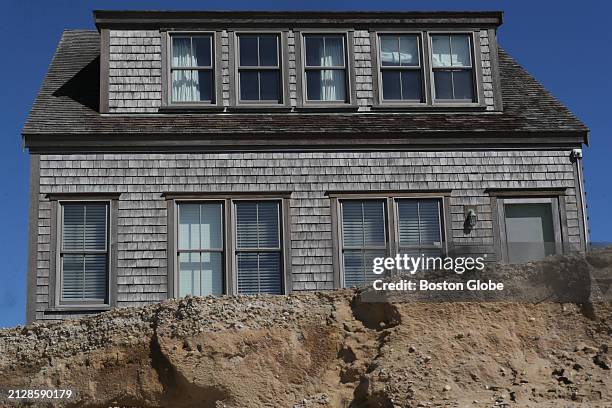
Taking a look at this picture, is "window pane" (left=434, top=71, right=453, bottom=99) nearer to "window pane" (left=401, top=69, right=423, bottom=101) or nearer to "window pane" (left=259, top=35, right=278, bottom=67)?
"window pane" (left=401, top=69, right=423, bottom=101)

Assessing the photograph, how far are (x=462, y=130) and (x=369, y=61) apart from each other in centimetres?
232

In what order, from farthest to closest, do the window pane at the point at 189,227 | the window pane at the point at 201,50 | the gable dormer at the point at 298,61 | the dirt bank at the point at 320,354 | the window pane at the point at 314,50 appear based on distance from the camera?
the window pane at the point at 314,50 → the window pane at the point at 201,50 → the gable dormer at the point at 298,61 → the window pane at the point at 189,227 → the dirt bank at the point at 320,354

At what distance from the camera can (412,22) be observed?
64.7 feet

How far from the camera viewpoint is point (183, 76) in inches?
758

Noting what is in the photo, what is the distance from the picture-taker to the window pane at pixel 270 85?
63.3ft

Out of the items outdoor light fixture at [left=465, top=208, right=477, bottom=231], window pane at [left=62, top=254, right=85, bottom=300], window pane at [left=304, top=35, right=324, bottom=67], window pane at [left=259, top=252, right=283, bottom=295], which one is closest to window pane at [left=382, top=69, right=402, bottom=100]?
window pane at [left=304, top=35, right=324, bottom=67]

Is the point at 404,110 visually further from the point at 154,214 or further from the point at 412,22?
the point at 154,214

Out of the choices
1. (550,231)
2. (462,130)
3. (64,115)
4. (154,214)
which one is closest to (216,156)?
(154,214)

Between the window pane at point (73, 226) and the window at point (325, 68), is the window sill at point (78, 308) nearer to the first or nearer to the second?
the window pane at point (73, 226)

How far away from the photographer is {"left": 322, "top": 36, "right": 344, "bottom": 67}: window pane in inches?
770

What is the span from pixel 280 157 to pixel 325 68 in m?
2.16

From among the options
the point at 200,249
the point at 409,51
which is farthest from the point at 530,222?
the point at 200,249

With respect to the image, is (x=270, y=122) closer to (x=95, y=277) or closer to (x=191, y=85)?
(x=191, y=85)

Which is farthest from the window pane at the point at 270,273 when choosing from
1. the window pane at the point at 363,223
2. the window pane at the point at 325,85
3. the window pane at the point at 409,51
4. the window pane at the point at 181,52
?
the window pane at the point at 409,51
